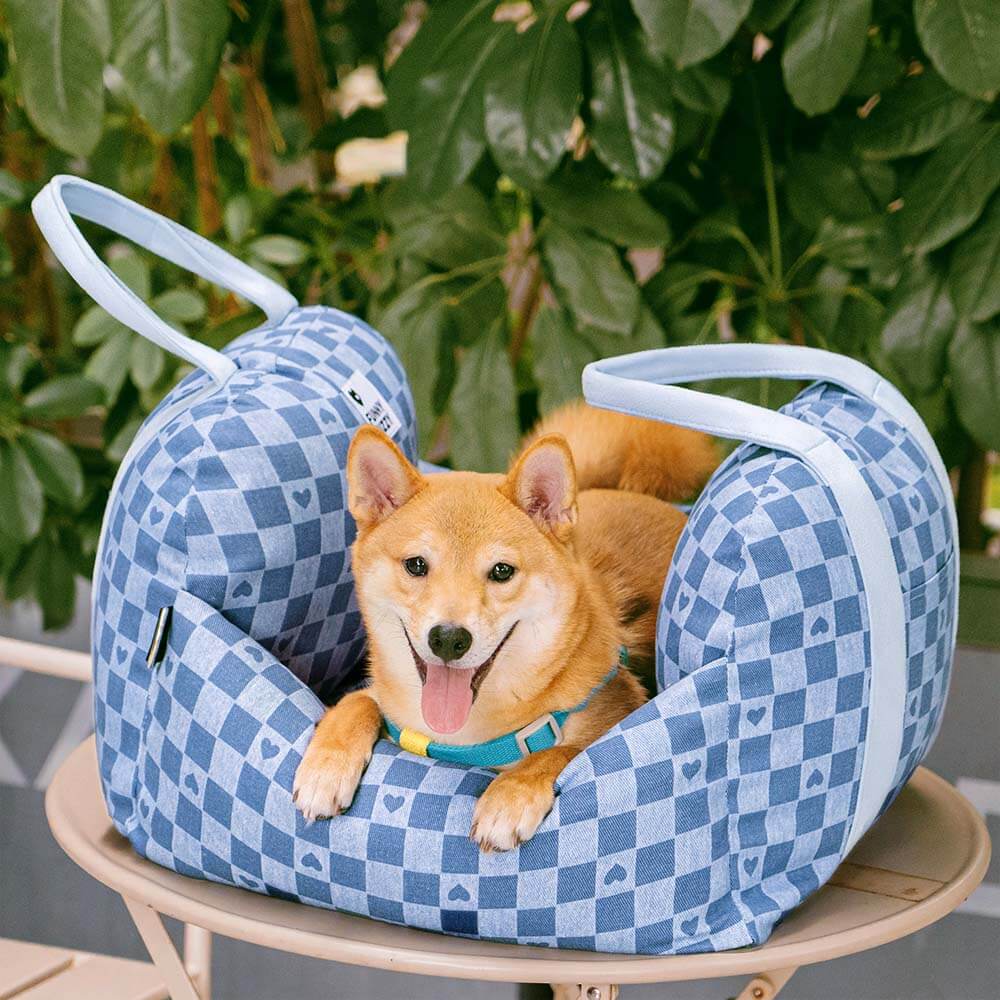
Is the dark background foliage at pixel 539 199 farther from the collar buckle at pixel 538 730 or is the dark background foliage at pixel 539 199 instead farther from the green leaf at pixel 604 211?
the collar buckle at pixel 538 730

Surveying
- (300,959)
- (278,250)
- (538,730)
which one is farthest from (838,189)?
(300,959)

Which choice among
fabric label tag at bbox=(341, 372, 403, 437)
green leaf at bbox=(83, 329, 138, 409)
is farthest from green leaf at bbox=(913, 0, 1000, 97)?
green leaf at bbox=(83, 329, 138, 409)

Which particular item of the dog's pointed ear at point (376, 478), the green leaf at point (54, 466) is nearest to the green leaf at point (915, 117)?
the dog's pointed ear at point (376, 478)

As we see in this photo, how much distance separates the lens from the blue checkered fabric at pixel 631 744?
0.79 m

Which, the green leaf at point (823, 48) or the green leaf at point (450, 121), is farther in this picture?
the green leaf at point (450, 121)

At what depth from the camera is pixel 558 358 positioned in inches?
62.7

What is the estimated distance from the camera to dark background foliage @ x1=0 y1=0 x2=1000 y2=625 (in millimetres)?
1407

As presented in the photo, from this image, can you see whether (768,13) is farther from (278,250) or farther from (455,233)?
(278,250)

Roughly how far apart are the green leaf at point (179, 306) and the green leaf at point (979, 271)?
990mm

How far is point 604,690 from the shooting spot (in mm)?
945

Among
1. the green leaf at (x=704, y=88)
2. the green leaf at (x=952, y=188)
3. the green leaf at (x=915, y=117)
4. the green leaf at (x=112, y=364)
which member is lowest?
the green leaf at (x=112, y=364)

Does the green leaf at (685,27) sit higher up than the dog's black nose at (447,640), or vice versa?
the green leaf at (685,27)

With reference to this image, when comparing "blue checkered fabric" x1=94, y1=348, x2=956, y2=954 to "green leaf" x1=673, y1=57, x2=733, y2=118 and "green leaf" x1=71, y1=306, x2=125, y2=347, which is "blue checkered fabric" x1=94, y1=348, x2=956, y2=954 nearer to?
"green leaf" x1=673, y1=57, x2=733, y2=118

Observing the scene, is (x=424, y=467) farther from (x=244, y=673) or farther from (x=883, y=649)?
(x=883, y=649)
